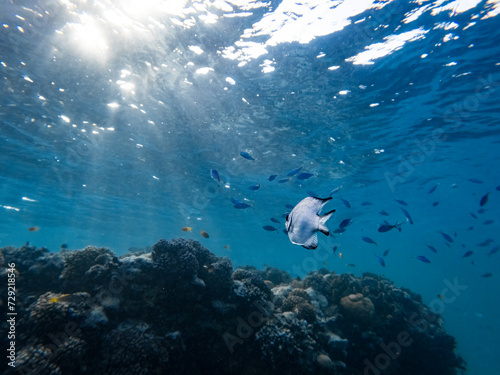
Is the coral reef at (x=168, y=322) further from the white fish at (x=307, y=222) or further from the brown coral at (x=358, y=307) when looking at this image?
the white fish at (x=307, y=222)

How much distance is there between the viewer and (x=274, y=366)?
16.3 ft

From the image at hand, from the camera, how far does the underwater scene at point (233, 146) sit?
502 cm

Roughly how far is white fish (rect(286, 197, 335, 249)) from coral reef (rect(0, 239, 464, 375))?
14.3 feet

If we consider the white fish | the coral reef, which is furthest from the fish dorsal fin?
the coral reef

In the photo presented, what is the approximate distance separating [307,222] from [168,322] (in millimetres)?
5069

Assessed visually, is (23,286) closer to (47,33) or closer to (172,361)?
(172,361)

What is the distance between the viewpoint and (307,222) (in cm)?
171

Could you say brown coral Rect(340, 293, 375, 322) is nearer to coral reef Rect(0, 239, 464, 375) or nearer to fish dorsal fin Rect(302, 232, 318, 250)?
coral reef Rect(0, 239, 464, 375)

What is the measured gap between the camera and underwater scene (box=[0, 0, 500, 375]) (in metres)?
5.02

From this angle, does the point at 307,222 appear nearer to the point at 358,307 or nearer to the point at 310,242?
the point at 310,242

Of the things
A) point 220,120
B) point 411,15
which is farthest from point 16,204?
point 411,15

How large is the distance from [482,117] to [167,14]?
19387mm

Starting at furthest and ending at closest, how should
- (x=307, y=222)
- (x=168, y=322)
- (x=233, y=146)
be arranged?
(x=233, y=146), (x=168, y=322), (x=307, y=222)

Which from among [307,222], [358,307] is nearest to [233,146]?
[358,307]
